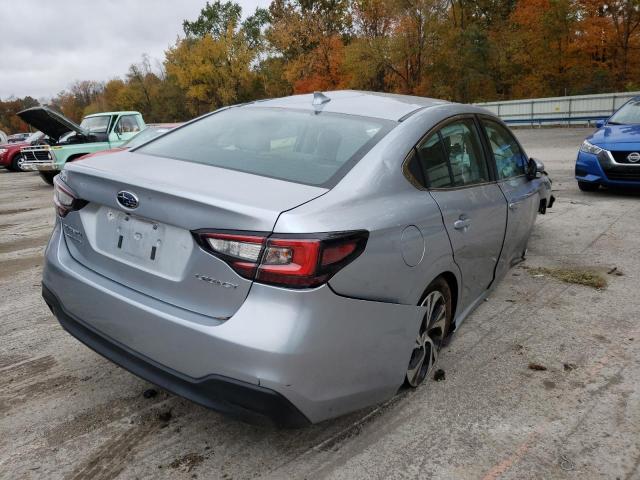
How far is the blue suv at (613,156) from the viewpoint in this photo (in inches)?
293

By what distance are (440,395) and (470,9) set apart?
47.3 m

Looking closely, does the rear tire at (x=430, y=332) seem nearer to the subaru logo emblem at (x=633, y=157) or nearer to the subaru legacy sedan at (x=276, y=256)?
the subaru legacy sedan at (x=276, y=256)

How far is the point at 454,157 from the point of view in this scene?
122 inches

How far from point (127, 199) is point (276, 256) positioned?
78cm

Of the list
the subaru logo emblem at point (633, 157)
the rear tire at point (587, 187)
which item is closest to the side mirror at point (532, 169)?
the subaru logo emblem at point (633, 157)

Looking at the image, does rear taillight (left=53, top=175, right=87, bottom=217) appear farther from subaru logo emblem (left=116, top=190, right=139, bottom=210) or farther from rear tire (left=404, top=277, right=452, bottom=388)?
rear tire (left=404, top=277, right=452, bottom=388)

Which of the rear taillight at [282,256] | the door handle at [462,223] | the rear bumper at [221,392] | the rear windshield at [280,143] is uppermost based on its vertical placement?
the rear windshield at [280,143]

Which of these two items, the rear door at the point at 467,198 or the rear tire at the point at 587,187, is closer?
the rear door at the point at 467,198

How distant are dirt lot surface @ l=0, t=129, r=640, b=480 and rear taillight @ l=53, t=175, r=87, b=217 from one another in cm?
104

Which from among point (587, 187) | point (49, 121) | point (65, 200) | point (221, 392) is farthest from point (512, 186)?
point (49, 121)

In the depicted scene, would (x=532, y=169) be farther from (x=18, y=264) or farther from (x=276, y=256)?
(x=18, y=264)

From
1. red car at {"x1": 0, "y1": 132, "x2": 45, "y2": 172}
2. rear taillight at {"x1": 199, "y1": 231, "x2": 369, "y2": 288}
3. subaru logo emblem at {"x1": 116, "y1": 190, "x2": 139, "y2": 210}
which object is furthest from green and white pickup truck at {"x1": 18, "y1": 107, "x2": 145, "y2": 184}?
rear taillight at {"x1": 199, "y1": 231, "x2": 369, "y2": 288}

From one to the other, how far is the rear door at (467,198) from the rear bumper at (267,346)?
2.17 feet

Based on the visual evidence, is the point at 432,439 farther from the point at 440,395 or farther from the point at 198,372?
the point at 198,372
